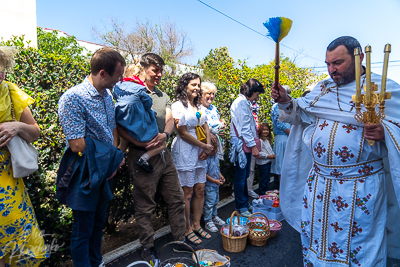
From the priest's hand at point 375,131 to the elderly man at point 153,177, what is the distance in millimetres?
1909

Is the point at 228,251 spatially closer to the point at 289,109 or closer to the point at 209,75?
the point at 289,109

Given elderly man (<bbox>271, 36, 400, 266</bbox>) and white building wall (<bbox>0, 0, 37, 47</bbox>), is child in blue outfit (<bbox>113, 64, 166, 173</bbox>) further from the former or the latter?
white building wall (<bbox>0, 0, 37, 47</bbox>)

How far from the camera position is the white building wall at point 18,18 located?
12.7 m

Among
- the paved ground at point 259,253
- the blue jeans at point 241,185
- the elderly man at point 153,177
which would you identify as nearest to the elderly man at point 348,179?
the paved ground at point 259,253

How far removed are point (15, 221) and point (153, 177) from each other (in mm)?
1353

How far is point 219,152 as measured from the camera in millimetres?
4531

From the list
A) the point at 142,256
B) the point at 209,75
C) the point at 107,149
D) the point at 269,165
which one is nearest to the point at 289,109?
the point at 107,149

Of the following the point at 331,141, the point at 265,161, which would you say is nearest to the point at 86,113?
the point at 331,141

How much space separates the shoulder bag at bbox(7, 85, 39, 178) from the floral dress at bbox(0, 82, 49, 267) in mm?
62

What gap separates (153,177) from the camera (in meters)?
3.08

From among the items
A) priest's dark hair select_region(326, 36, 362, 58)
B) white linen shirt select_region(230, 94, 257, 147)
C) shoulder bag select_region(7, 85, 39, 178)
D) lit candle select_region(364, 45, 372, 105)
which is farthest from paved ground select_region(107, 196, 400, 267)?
priest's dark hair select_region(326, 36, 362, 58)

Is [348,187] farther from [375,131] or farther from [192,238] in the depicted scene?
[192,238]

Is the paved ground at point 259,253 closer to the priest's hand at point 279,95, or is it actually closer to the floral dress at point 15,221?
the floral dress at point 15,221

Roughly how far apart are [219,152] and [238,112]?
703 mm
